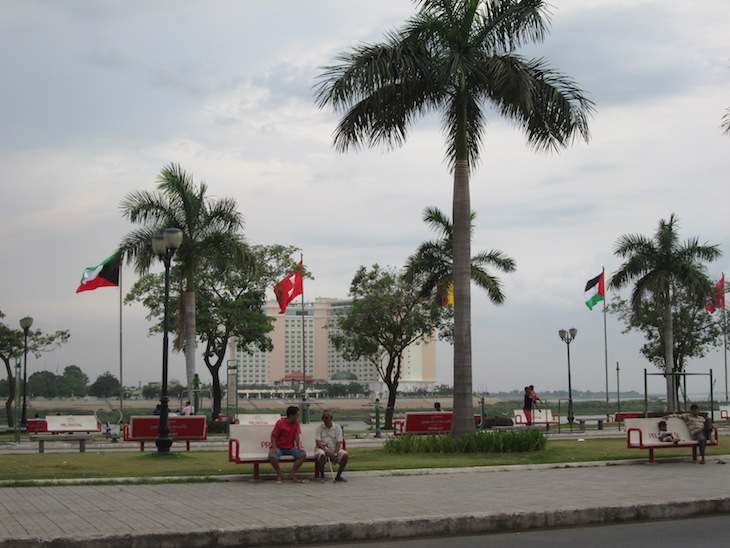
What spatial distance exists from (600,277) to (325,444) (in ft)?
111

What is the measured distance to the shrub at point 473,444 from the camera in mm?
18625

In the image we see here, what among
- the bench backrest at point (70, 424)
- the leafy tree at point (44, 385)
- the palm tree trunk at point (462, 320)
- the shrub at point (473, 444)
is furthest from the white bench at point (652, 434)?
the leafy tree at point (44, 385)

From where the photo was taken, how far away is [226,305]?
44906mm

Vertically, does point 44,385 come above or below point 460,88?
below

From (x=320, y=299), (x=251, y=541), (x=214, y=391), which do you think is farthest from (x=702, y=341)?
(x=320, y=299)

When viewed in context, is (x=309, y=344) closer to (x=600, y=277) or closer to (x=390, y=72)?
(x=600, y=277)

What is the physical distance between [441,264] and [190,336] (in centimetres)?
1190

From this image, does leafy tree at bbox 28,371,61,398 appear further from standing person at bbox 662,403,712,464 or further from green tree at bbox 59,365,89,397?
standing person at bbox 662,403,712,464

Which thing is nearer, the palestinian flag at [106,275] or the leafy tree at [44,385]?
the palestinian flag at [106,275]

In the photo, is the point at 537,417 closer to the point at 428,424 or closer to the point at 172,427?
the point at 428,424

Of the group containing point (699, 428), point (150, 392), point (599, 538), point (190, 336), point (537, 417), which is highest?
point (190, 336)

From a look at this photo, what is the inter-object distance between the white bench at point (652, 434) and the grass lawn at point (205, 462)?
32.7 inches

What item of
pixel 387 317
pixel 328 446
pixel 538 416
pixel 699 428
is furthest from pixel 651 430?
pixel 387 317

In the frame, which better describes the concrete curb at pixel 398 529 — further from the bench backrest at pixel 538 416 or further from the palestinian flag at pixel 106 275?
the palestinian flag at pixel 106 275
